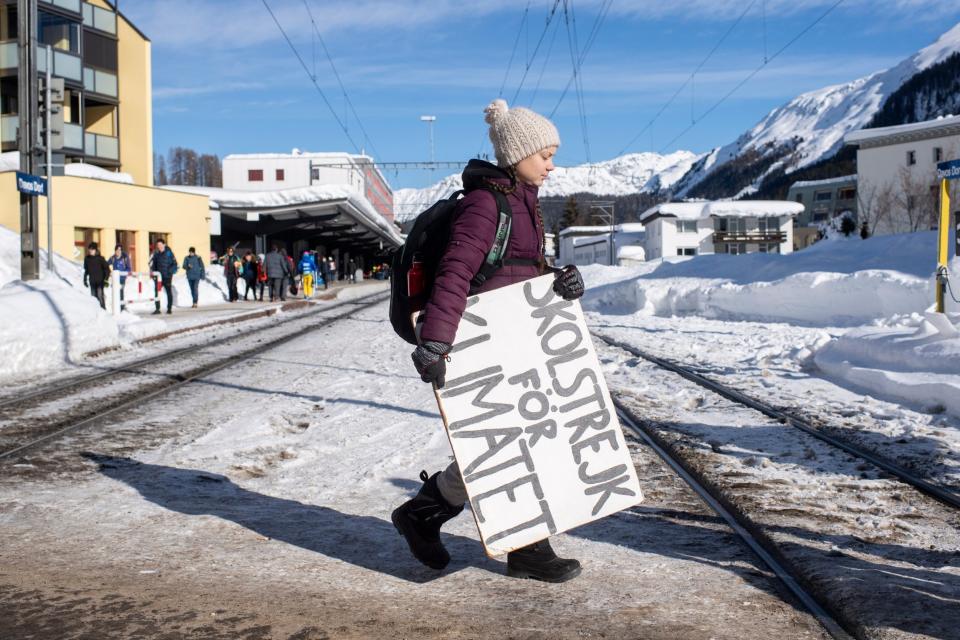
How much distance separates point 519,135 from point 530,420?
1083 millimetres

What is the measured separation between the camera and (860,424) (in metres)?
7.08

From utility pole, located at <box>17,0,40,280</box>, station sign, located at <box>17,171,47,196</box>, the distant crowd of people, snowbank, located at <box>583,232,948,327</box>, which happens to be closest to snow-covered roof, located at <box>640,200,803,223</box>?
the distant crowd of people

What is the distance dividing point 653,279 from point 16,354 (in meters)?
20.5

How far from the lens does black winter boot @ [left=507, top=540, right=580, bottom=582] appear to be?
3.51 m

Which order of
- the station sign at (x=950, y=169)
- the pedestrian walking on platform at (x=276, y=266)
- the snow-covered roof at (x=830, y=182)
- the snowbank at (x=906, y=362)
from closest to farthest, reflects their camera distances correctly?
the snowbank at (x=906, y=362), the station sign at (x=950, y=169), the pedestrian walking on platform at (x=276, y=266), the snow-covered roof at (x=830, y=182)

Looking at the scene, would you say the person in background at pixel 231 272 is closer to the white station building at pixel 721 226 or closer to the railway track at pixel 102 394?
the railway track at pixel 102 394

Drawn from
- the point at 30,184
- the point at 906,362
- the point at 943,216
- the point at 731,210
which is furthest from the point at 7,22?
the point at 731,210

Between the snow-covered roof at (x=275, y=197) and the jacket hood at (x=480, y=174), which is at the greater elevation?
the snow-covered roof at (x=275, y=197)

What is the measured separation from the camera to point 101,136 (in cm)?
3900

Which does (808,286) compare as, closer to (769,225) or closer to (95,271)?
(95,271)

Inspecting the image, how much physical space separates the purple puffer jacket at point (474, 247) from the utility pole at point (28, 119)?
50.9ft

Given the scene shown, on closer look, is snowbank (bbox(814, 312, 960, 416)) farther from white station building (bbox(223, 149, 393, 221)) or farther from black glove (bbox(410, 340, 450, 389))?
white station building (bbox(223, 149, 393, 221))

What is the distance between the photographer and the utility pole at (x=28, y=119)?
16.4 metres

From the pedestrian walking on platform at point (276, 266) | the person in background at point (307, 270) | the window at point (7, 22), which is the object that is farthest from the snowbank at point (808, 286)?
the window at point (7, 22)
